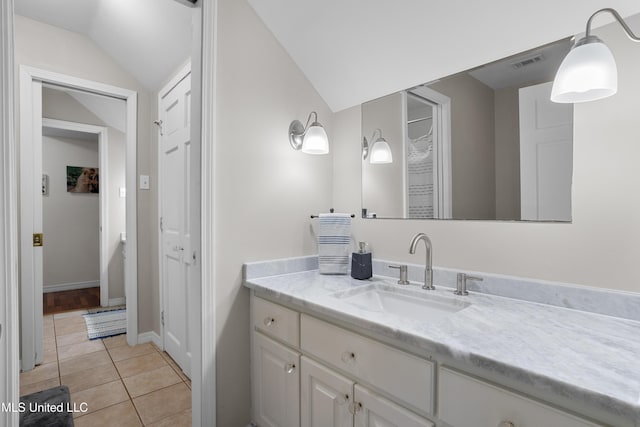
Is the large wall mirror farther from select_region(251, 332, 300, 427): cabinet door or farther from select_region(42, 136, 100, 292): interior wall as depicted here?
select_region(42, 136, 100, 292): interior wall

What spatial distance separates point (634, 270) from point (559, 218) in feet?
0.83

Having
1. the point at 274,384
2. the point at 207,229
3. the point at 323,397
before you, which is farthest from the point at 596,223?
the point at 207,229

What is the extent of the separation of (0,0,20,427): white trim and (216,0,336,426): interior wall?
27.9 inches

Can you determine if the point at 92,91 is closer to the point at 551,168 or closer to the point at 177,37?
the point at 177,37

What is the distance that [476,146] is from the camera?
142cm

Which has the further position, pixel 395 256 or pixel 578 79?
pixel 395 256

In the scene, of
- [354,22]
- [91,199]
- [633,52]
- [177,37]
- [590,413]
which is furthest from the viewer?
[91,199]

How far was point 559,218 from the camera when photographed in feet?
3.87

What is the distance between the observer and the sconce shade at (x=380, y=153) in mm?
1766

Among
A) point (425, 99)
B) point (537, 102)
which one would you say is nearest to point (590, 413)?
point (537, 102)

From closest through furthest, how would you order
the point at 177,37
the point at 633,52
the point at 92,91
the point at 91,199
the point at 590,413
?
the point at 590,413
the point at 633,52
the point at 177,37
the point at 92,91
the point at 91,199

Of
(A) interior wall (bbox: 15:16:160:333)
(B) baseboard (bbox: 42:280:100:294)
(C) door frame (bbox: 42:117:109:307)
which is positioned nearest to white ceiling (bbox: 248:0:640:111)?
(A) interior wall (bbox: 15:16:160:333)

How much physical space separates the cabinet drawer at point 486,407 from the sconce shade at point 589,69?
0.84 metres

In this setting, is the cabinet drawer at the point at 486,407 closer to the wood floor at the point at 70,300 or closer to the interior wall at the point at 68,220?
the wood floor at the point at 70,300
